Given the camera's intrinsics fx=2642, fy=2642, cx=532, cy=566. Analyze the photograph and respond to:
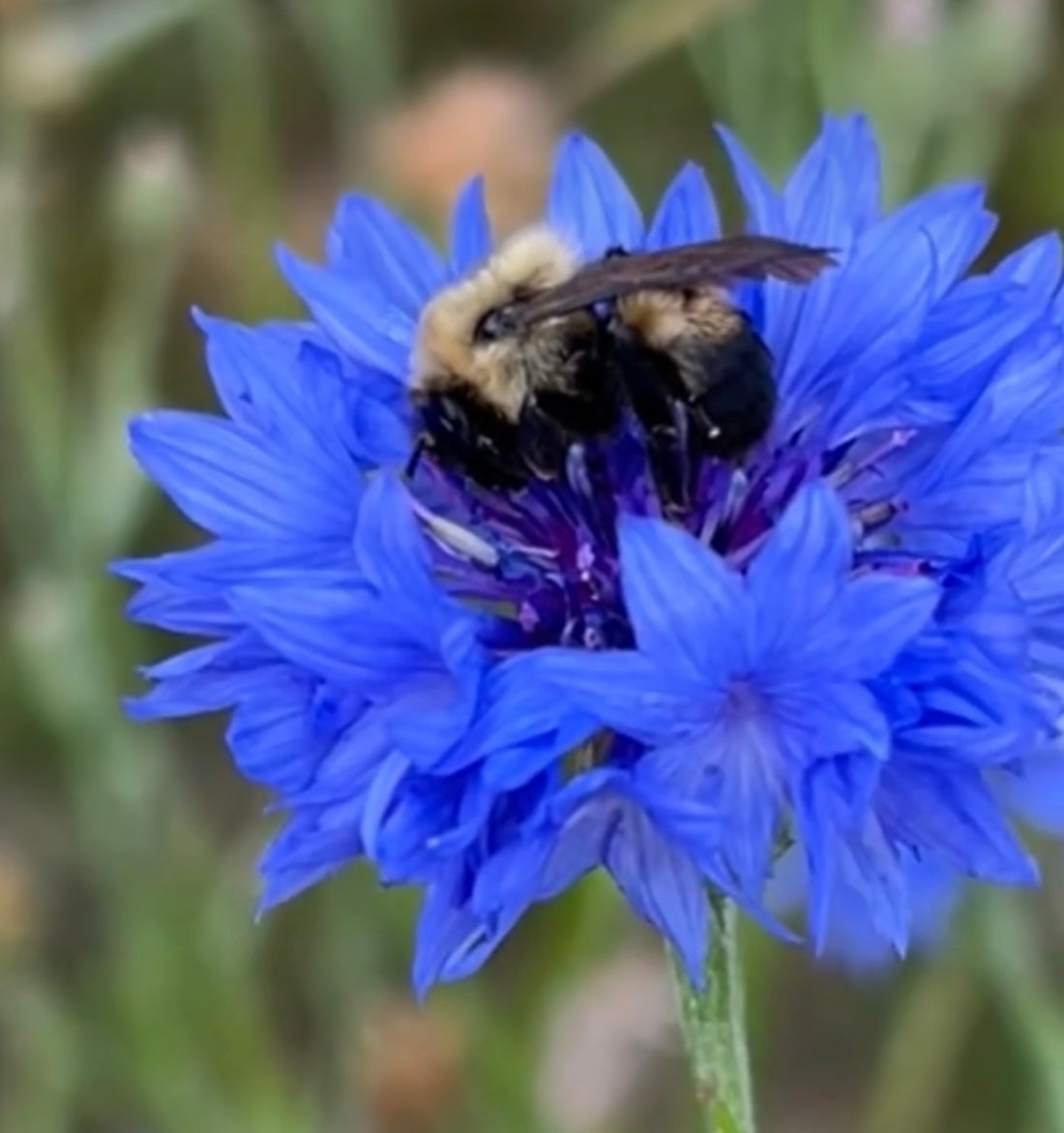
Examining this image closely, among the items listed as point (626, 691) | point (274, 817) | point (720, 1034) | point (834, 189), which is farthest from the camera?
point (274, 817)

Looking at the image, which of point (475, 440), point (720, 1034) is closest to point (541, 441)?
point (475, 440)

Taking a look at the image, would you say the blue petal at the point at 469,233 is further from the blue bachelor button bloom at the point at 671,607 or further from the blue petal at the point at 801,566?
the blue petal at the point at 801,566

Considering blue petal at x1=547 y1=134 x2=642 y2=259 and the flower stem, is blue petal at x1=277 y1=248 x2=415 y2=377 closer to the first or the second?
blue petal at x1=547 y1=134 x2=642 y2=259

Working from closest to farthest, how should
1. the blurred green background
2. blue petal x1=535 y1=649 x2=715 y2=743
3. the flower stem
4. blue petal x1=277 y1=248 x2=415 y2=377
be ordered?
blue petal x1=535 y1=649 x2=715 y2=743 → the flower stem → blue petal x1=277 y1=248 x2=415 y2=377 → the blurred green background

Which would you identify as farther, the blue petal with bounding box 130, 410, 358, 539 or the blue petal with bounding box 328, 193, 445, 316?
the blue petal with bounding box 328, 193, 445, 316

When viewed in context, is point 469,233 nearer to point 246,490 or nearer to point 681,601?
point 246,490

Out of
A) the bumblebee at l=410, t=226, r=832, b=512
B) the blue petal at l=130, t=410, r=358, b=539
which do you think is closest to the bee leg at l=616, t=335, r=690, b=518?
the bumblebee at l=410, t=226, r=832, b=512

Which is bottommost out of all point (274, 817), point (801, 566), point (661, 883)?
point (274, 817)
